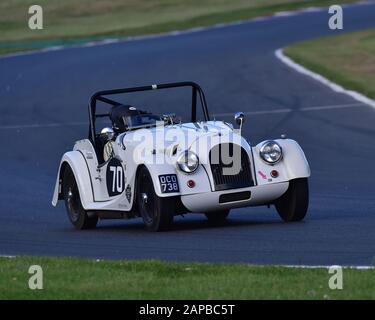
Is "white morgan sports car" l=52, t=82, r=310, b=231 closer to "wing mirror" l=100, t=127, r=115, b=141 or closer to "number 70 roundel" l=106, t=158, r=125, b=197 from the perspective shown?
"number 70 roundel" l=106, t=158, r=125, b=197

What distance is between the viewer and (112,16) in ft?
162

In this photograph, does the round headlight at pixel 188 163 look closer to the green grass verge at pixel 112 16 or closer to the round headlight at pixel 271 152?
the round headlight at pixel 271 152

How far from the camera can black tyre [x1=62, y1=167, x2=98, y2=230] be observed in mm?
13297

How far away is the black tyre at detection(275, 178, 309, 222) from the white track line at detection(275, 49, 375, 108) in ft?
35.3

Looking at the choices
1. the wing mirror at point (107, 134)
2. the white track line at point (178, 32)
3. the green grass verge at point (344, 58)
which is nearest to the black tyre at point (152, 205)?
the wing mirror at point (107, 134)

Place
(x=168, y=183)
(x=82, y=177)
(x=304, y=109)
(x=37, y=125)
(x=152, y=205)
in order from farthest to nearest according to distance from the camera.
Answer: (x=37, y=125), (x=304, y=109), (x=82, y=177), (x=152, y=205), (x=168, y=183)

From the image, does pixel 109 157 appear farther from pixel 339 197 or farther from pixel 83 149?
pixel 339 197

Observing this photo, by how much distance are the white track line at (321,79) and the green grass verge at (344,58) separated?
116 mm

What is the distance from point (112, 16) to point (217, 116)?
87.9 feet

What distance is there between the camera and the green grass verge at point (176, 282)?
26.9ft
